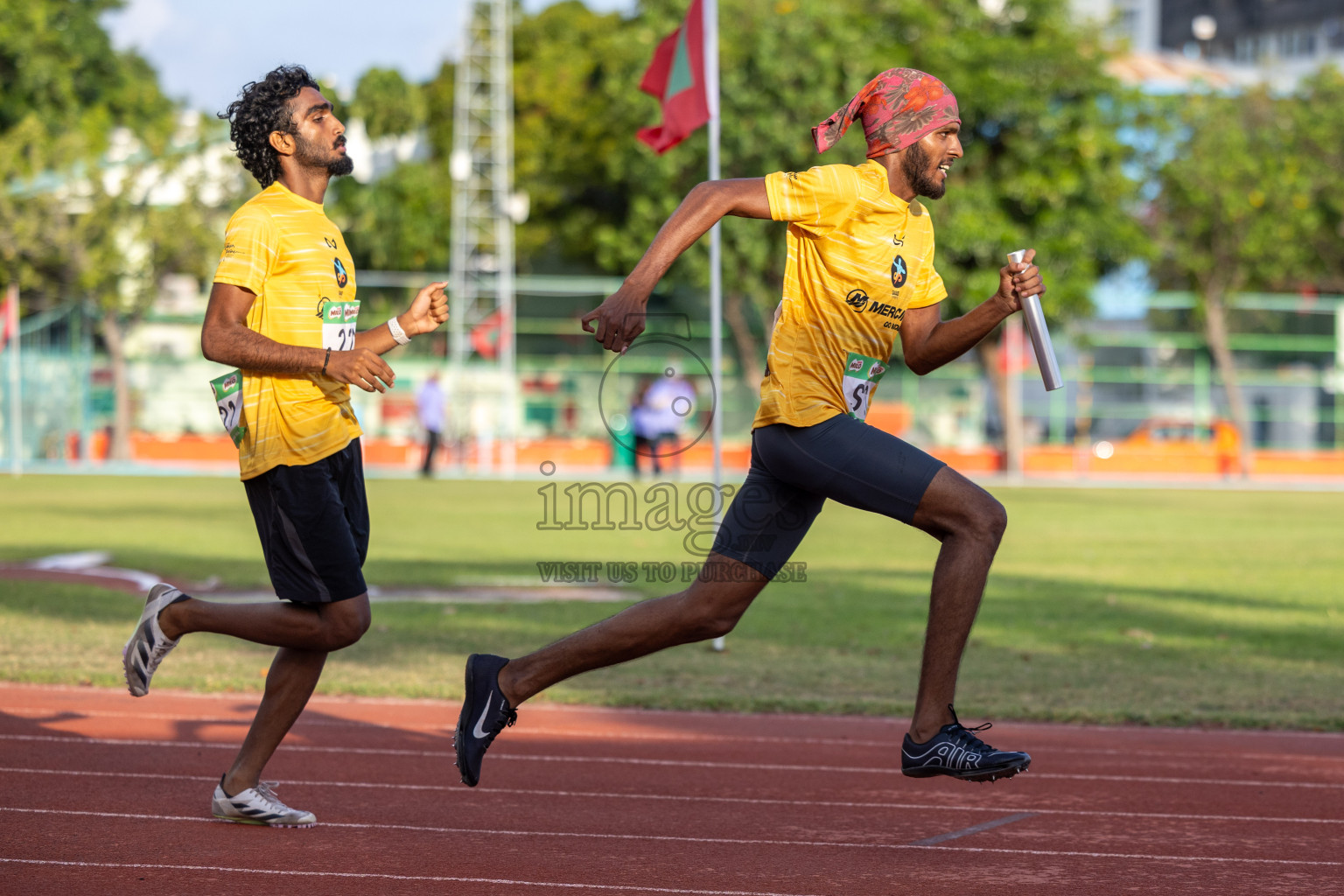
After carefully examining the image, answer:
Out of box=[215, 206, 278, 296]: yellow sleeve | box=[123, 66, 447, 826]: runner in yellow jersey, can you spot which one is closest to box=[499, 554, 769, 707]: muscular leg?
box=[123, 66, 447, 826]: runner in yellow jersey

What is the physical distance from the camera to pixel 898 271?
488cm

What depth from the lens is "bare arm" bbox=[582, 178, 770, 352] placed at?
4.20 meters

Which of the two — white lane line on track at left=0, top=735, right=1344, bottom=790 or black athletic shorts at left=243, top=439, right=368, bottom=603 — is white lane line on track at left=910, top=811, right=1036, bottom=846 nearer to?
white lane line on track at left=0, top=735, right=1344, bottom=790

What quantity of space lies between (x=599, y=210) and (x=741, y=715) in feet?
151

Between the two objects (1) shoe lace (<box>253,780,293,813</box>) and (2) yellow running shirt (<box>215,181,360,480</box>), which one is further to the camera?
(1) shoe lace (<box>253,780,293,813</box>)

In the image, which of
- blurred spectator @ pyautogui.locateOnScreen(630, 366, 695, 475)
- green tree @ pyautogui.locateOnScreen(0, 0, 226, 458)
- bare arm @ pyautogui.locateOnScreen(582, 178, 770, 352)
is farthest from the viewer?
green tree @ pyautogui.locateOnScreen(0, 0, 226, 458)

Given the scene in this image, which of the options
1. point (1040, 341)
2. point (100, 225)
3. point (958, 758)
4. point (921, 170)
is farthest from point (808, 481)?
point (100, 225)

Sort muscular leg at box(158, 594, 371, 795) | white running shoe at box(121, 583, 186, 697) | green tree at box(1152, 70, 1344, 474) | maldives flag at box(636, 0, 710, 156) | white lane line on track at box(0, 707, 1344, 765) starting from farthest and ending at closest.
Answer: green tree at box(1152, 70, 1344, 474) < maldives flag at box(636, 0, 710, 156) < white lane line on track at box(0, 707, 1344, 765) < white running shoe at box(121, 583, 186, 697) < muscular leg at box(158, 594, 371, 795)

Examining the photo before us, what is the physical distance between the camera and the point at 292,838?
→ 496cm

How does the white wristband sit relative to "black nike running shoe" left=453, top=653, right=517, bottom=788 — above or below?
above

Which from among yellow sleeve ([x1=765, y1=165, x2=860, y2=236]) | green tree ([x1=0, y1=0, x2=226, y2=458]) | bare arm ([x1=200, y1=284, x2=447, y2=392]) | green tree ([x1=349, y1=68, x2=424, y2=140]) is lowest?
bare arm ([x1=200, y1=284, x2=447, y2=392])

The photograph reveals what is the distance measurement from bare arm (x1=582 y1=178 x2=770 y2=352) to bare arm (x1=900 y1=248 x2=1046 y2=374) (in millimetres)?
782

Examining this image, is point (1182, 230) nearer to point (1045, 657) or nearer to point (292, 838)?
point (1045, 657)

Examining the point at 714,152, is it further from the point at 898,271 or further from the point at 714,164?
the point at 898,271
